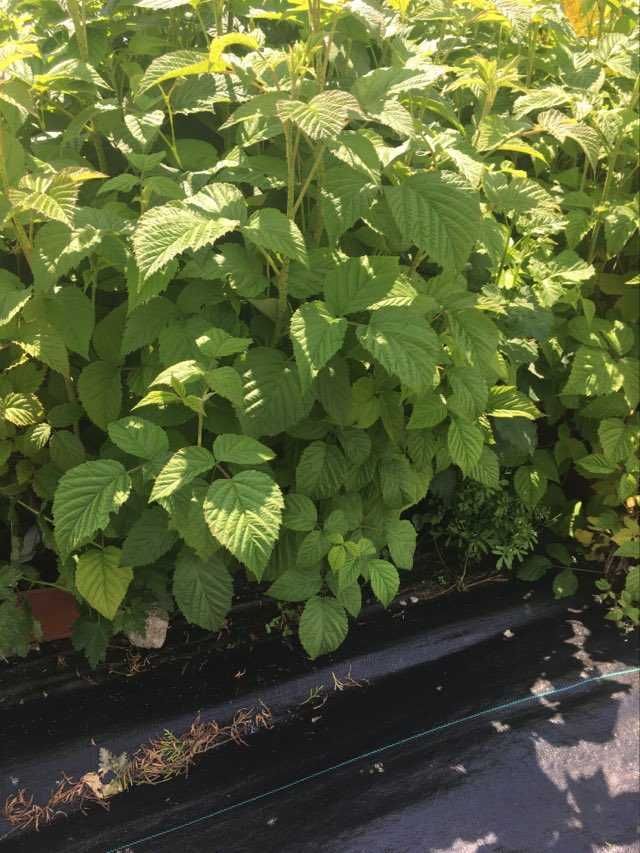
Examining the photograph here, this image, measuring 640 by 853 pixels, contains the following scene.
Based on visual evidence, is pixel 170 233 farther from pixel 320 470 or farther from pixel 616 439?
pixel 616 439

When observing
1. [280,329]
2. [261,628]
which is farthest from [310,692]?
[280,329]

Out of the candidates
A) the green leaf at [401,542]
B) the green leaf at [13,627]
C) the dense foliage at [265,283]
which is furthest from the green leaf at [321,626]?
the green leaf at [13,627]

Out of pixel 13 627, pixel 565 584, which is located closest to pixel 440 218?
pixel 13 627

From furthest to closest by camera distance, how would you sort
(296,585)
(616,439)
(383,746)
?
(616,439)
(383,746)
(296,585)

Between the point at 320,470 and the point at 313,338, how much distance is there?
37cm

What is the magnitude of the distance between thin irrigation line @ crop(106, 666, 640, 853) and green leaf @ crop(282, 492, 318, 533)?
57cm

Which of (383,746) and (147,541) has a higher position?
(147,541)

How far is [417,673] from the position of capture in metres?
1.99

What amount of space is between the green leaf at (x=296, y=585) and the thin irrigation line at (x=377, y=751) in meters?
0.40

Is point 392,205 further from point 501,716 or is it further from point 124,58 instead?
point 501,716

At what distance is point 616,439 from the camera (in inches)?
82.5

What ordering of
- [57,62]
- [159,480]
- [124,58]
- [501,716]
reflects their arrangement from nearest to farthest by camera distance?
[159,480], [57,62], [124,58], [501,716]

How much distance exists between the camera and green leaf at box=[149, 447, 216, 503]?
1.32 meters

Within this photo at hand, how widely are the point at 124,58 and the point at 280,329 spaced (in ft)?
2.40
